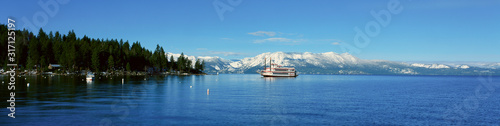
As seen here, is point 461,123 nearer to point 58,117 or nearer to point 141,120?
point 141,120

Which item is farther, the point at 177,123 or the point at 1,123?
the point at 177,123

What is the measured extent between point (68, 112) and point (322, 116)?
1250 inches

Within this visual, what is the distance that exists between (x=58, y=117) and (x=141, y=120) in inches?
366

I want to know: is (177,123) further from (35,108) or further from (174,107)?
(35,108)

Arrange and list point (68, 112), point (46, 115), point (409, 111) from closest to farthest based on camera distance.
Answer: point (46, 115)
point (68, 112)
point (409, 111)

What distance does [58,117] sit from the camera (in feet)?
133

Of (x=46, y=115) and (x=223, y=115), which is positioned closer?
(x=46, y=115)

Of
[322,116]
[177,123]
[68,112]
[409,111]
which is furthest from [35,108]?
[409,111]

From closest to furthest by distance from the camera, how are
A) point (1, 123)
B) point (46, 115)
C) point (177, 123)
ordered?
point (1, 123) < point (177, 123) < point (46, 115)

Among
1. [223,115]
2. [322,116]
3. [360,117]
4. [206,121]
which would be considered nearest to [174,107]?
[223,115]

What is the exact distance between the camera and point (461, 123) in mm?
42688

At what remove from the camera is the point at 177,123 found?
3900 centimetres

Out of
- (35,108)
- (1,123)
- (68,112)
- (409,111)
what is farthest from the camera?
(409,111)

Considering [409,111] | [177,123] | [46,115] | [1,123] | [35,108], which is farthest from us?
[409,111]
